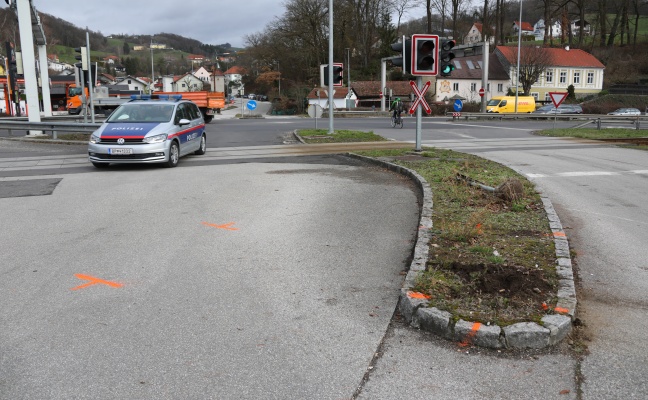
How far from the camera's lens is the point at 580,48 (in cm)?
8306

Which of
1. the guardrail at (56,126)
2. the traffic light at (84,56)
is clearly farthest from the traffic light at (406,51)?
the traffic light at (84,56)

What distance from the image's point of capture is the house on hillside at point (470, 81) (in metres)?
76.4

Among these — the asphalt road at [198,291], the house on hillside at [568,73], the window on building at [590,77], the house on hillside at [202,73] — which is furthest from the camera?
the house on hillside at [202,73]

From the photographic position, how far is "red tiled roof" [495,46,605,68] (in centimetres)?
7756

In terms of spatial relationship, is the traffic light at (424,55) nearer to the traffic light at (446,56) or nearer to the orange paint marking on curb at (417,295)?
the traffic light at (446,56)

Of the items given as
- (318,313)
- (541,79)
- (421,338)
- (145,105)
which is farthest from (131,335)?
(541,79)

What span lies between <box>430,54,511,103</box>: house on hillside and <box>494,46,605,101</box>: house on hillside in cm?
94

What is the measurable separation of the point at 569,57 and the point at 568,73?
88.2 inches

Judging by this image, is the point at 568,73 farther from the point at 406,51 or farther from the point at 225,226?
the point at 225,226

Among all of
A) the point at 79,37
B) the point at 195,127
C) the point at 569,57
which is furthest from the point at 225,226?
the point at 79,37

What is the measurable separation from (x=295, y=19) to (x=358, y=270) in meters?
65.7

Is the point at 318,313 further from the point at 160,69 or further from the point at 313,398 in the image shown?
the point at 160,69

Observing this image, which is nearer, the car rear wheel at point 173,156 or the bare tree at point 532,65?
the car rear wheel at point 173,156

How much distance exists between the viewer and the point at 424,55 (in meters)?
14.0
